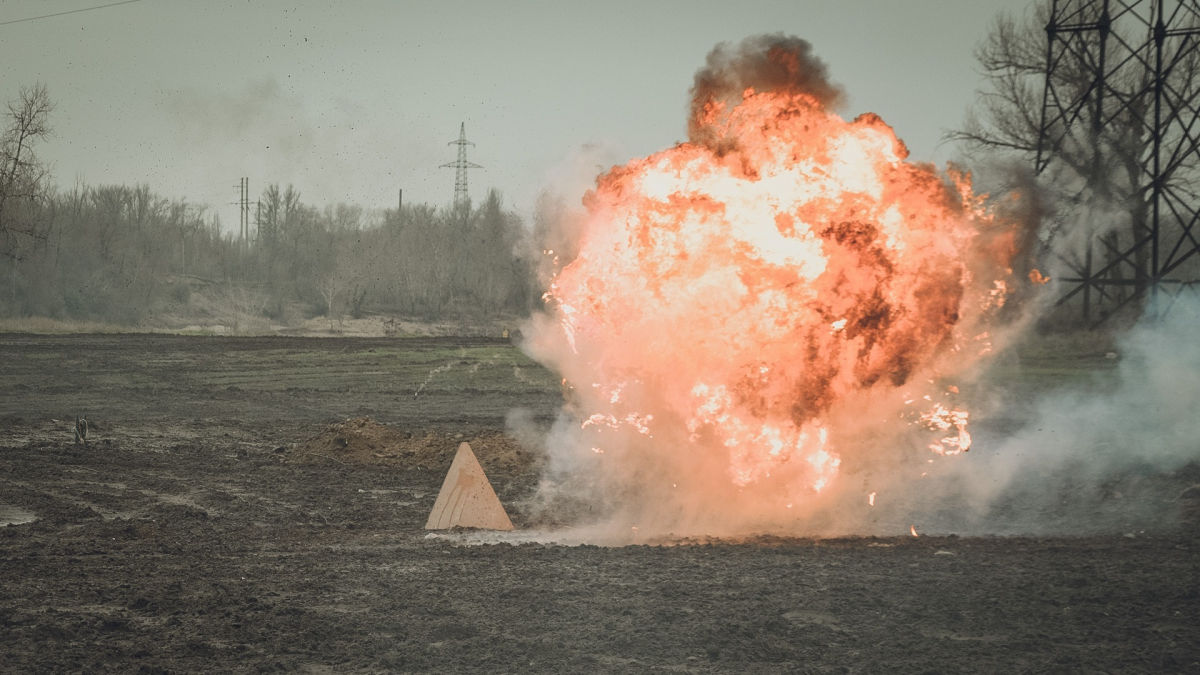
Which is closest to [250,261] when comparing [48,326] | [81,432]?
[48,326]

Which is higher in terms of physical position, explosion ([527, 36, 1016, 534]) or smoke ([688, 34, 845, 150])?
smoke ([688, 34, 845, 150])

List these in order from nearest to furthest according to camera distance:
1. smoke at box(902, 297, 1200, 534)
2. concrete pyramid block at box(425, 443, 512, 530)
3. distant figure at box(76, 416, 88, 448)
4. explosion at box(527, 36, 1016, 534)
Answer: explosion at box(527, 36, 1016, 534), concrete pyramid block at box(425, 443, 512, 530), smoke at box(902, 297, 1200, 534), distant figure at box(76, 416, 88, 448)

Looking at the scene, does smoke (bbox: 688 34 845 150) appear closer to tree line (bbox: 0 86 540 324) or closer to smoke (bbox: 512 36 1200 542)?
smoke (bbox: 512 36 1200 542)

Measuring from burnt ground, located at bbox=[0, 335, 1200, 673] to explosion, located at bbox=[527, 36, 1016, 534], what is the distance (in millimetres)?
1295

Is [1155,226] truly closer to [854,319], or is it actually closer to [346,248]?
[854,319]

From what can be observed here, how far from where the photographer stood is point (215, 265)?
83875mm

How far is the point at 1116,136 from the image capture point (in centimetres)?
2545

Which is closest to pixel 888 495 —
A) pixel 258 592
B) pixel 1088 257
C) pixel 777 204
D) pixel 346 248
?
pixel 777 204

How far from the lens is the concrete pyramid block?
11.8 metres

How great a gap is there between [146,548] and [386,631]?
398cm

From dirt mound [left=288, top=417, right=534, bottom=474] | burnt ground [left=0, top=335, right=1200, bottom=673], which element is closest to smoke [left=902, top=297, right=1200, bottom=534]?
burnt ground [left=0, top=335, right=1200, bottom=673]

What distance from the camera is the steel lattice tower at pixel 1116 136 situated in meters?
23.0

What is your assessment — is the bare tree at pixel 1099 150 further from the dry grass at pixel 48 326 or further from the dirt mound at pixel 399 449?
the dry grass at pixel 48 326

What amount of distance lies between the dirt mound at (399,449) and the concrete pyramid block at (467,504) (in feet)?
13.3
